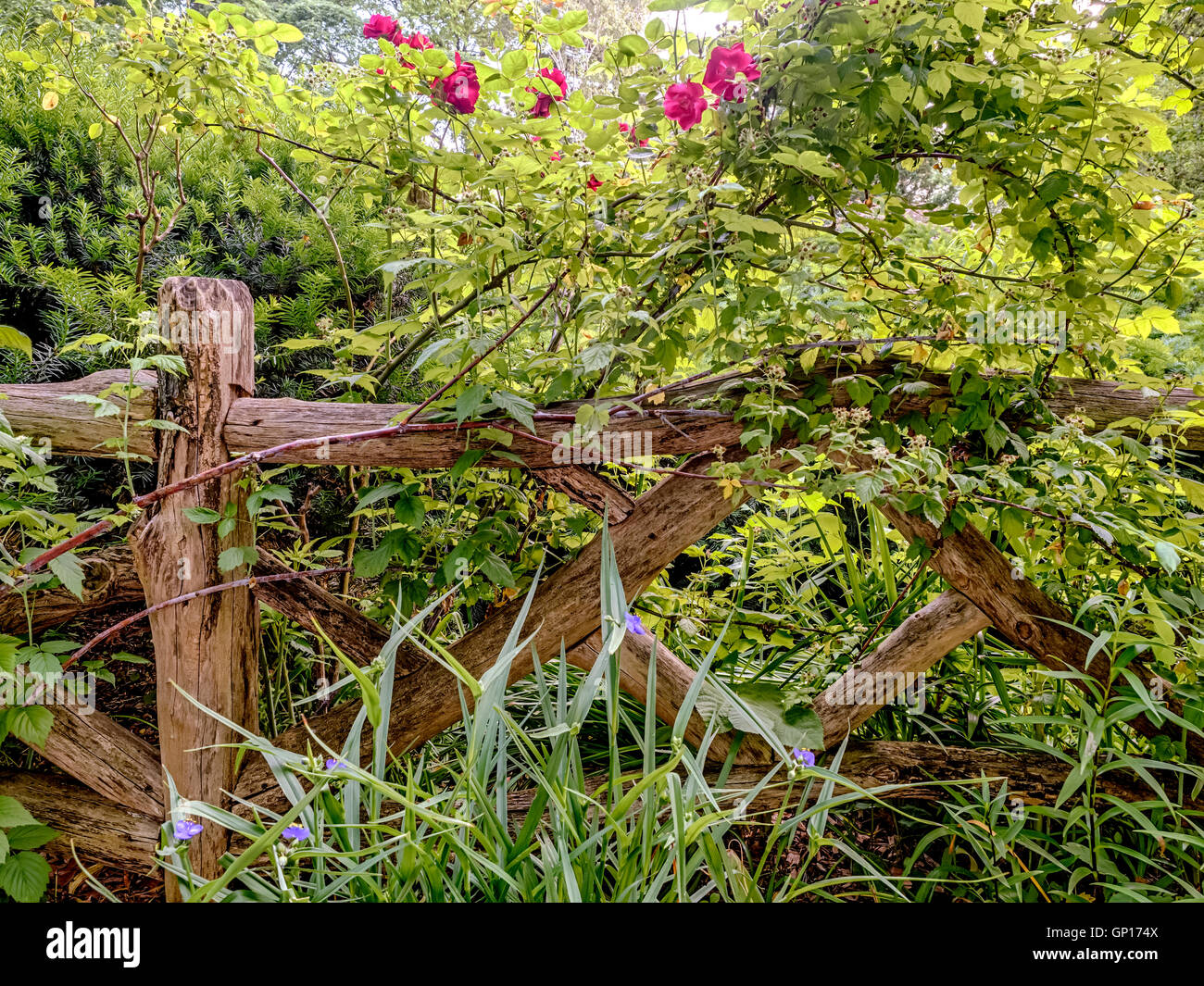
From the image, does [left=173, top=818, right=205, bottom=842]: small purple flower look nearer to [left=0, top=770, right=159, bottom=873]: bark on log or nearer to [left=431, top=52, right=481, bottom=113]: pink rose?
[left=0, top=770, right=159, bottom=873]: bark on log

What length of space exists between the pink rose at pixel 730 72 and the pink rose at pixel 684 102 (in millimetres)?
27

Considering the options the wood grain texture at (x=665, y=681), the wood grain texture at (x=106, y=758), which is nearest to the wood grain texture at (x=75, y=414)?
the wood grain texture at (x=106, y=758)

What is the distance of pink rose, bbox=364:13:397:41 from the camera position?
60.1 inches

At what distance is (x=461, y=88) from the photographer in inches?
54.9

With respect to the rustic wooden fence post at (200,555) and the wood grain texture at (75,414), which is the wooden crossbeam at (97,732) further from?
the wood grain texture at (75,414)

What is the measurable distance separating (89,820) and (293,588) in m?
0.66

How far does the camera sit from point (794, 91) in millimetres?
1226

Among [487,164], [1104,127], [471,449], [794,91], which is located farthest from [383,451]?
[1104,127]

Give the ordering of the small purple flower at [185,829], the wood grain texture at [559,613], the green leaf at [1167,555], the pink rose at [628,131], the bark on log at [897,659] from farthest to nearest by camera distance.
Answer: the bark on log at [897,659]
the wood grain texture at [559,613]
the pink rose at [628,131]
the green leaf at [1167,555]
the small purple flower at [185,829]

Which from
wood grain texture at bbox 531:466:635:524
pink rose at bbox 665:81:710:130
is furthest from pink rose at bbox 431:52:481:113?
wood grain texture at bbox 531:466:635:524

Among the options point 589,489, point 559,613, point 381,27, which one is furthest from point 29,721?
point 381,27

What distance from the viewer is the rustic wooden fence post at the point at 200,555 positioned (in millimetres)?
1399
